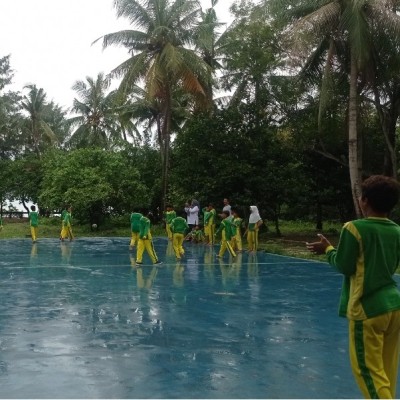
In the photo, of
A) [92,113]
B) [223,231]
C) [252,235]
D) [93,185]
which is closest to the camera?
[223,231]

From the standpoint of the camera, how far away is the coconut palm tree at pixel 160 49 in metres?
23.2

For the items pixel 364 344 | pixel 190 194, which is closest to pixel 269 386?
pixel 364 344

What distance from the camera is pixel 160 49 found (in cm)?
2466

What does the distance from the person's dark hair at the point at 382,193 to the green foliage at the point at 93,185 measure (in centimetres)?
2372

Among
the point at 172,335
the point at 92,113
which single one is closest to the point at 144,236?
the point at 172,335

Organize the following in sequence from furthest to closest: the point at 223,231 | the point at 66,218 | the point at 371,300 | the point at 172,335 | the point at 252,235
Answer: the point at 66,218 → the point at 252,235 → the point at 223,231 → the point at 172,335 → the point at 371,300

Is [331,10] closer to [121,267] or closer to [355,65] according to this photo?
[355,65]

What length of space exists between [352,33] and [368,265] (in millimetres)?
15200

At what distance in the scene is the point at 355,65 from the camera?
58.6ft

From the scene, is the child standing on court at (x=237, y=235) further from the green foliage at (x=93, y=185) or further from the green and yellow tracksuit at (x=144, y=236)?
the green foliage at (x=93, y=185)

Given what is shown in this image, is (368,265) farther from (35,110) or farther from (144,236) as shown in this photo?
(35,110)

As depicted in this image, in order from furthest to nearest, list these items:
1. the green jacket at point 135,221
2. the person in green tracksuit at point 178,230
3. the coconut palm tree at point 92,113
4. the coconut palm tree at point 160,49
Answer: the coconut palm tree at point 92,113, the coconut palm tree at point 160,49, the green jacket at point 135,221, the person in green tracksuit at point 178,230

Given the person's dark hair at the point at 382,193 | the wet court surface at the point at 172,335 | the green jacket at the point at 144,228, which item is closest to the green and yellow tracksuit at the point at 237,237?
the green jacket at the point at 144,228

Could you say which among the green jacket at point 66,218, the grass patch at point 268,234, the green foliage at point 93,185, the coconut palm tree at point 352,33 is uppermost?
the coconut palm tree at point 352,33
